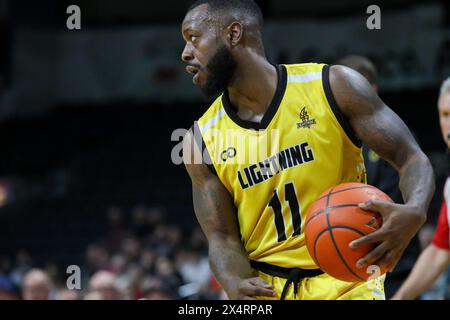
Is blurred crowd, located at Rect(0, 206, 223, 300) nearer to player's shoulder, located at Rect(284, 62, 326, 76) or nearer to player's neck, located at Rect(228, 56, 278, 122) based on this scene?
player's neck, located at Rect(228, 56, 278, 122)

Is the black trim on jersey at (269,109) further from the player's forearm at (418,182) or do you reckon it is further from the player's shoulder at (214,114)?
the player's forearm at (418,182)

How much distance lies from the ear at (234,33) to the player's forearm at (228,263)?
109 centimetres

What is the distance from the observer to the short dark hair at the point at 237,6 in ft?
15.4

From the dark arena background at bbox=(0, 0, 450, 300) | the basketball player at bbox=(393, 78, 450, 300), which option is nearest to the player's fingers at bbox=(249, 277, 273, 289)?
the basketball player at bbox=(393, 78, 450, 300)

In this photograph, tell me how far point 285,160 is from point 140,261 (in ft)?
33.1

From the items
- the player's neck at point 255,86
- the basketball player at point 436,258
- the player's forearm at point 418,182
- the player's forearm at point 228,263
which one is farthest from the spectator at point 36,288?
the player's forearm at point 418,182

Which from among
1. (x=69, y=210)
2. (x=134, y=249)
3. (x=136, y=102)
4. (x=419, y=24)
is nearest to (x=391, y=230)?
(x=134, y=249)

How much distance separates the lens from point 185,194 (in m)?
18.7

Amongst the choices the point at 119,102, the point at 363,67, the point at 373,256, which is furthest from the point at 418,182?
the point at 119,102

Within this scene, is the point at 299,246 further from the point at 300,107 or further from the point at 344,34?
the point at 344,34

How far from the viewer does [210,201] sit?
4719 mm

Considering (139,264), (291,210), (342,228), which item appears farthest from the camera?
(139,264)

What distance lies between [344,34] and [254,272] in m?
14.6

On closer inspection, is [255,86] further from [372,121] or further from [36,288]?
[36,288]
